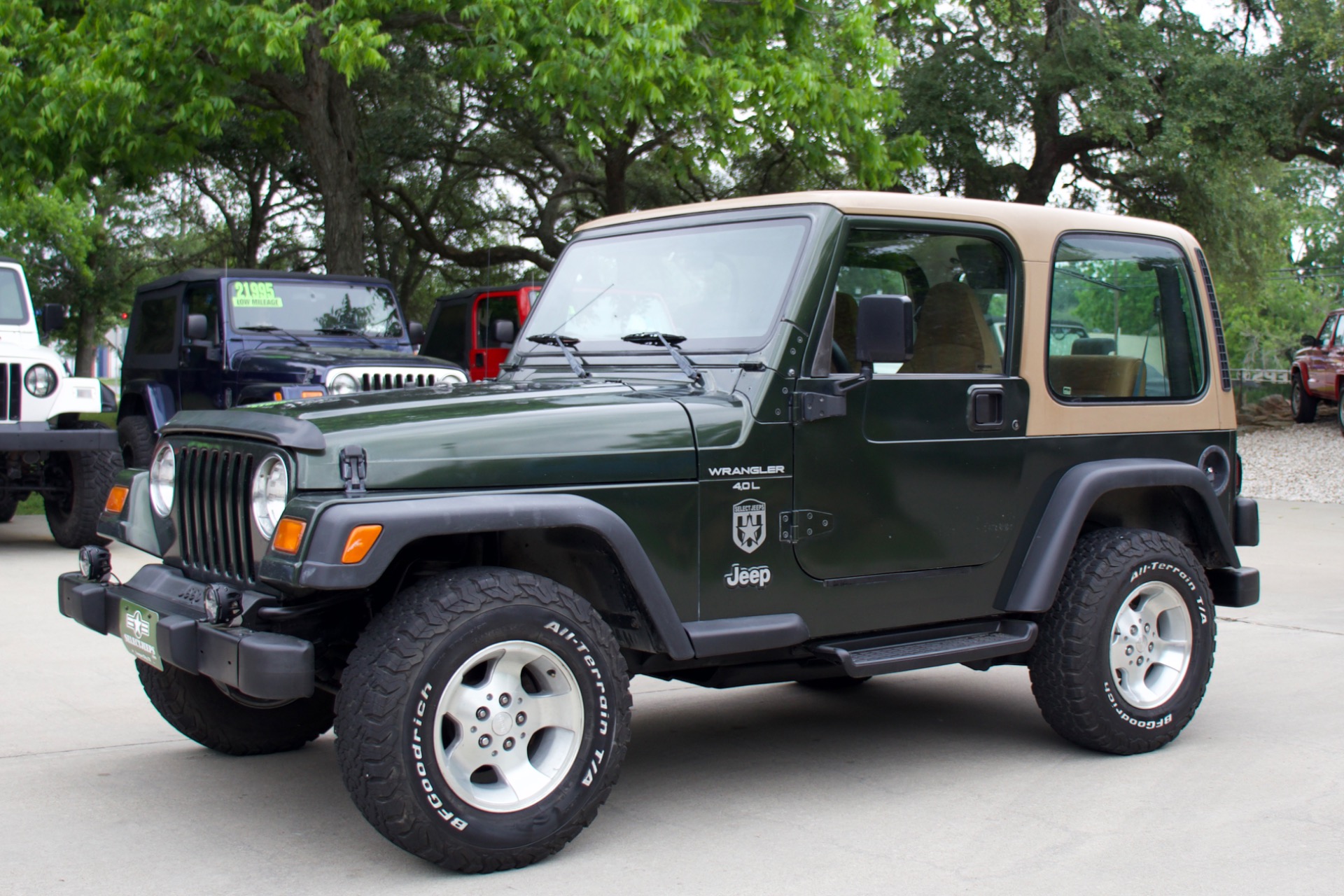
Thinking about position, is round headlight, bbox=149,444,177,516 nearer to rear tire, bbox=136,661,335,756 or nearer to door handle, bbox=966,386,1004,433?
rear tire, bbox=136,661,335,756

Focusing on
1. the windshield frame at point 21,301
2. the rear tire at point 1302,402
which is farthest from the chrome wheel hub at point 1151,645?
the rear tire at point 1302,402

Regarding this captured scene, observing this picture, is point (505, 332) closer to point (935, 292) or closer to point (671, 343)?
point (671, 343)

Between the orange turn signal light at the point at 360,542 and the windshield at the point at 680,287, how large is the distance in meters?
1.42

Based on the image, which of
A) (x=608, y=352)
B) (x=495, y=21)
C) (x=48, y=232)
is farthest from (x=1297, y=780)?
(x=48, y=232)

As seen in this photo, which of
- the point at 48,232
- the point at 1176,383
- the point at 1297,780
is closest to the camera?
the point at 1297,780

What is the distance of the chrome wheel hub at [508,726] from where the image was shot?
3.71 meters

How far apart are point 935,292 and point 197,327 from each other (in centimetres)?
819

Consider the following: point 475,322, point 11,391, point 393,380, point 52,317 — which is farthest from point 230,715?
point 475,322

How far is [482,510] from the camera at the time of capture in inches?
145

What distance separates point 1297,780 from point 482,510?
301 centimetres

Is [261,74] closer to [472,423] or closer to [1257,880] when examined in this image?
[472,423]

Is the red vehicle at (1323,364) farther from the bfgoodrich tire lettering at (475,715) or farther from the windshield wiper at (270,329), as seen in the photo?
the bfgoodrich tire lettering at (475,715)

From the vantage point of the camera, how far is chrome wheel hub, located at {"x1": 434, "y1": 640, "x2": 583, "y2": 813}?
3.71 m

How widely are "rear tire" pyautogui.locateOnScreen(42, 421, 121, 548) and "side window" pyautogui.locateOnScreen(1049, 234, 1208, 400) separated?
25.7 feet
